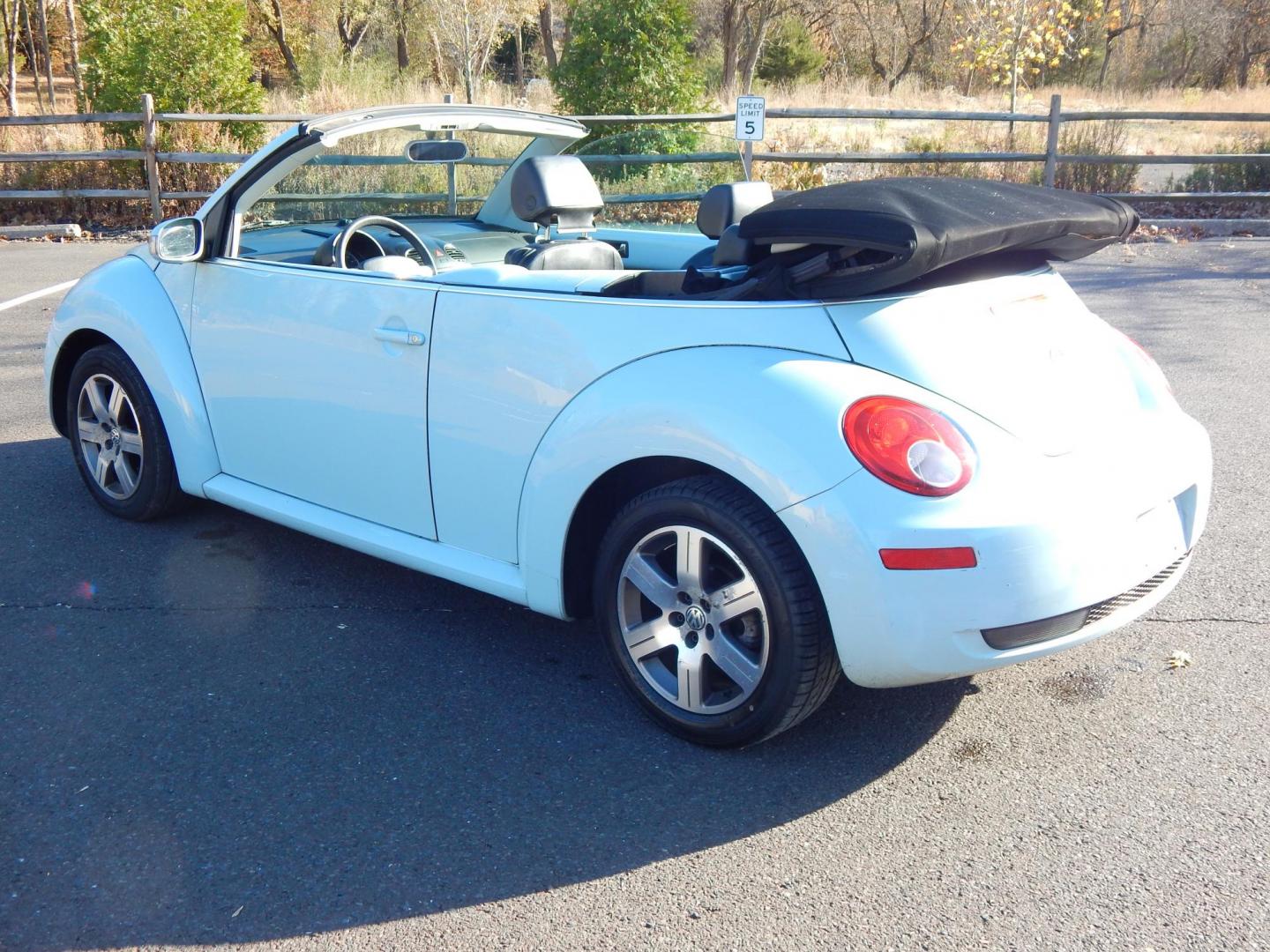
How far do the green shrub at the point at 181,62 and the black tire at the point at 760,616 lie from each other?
14.5m

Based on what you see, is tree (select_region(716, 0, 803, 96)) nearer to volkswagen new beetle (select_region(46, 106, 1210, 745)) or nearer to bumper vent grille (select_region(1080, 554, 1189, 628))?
volkswagen new beetle (select_region(46, 106, 1210, 745))

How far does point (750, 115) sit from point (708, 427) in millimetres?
9439

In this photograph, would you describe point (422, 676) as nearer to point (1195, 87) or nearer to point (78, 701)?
point (78, 701)

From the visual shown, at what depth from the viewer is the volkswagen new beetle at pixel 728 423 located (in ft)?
9.43

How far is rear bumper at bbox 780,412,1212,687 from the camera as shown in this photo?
280cm

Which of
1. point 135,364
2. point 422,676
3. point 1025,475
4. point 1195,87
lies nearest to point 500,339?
point 422,676

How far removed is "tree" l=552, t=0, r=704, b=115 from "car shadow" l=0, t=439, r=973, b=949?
477 inches

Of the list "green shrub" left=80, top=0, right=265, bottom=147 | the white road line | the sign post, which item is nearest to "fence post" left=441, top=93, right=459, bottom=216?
the white road line

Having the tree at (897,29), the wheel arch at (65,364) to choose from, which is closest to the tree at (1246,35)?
the tree at (897,29)

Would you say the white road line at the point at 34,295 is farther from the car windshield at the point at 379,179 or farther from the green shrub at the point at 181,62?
the car windshield at the point at 379,179

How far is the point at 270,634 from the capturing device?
4027 millimetres

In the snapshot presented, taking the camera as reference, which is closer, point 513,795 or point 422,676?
point 513,795

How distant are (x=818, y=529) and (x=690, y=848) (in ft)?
2.64

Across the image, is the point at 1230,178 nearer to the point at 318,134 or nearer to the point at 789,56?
the point at 318,134
